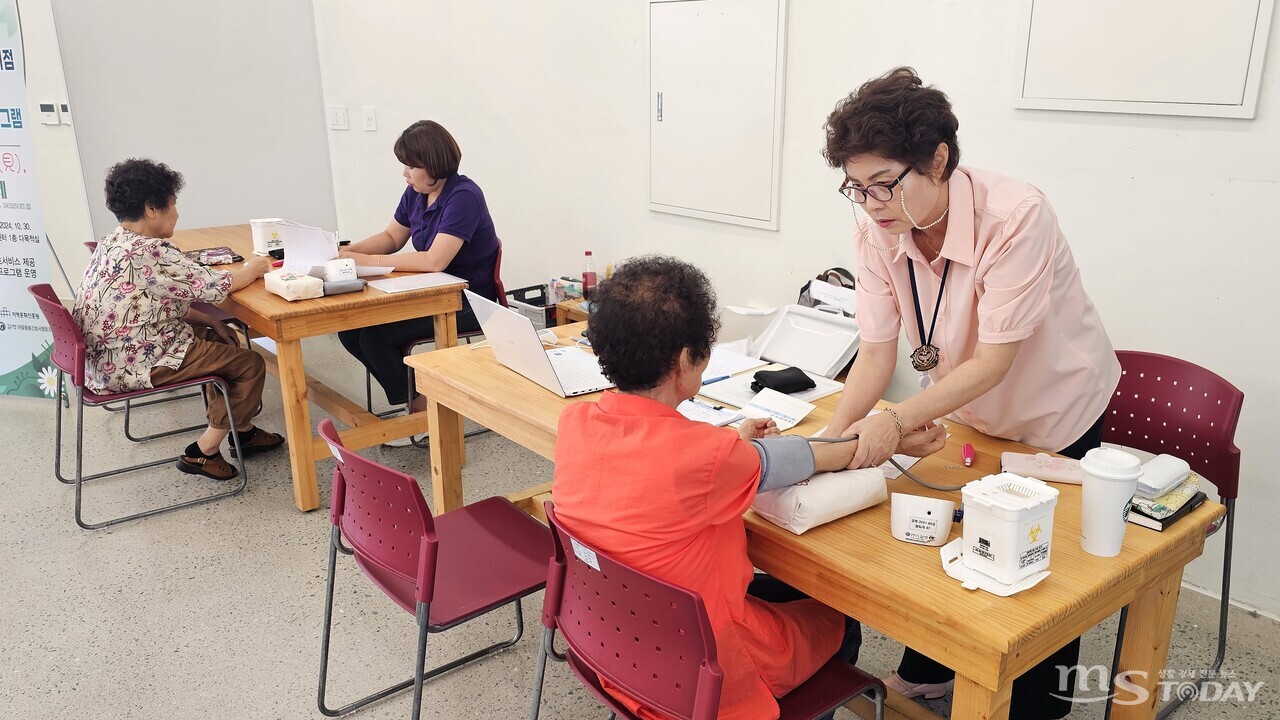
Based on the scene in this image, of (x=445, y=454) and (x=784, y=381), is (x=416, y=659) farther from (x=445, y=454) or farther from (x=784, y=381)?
(x=784, y=381)

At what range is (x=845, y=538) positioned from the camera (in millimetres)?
1451

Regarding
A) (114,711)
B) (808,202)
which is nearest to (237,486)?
(114,711)

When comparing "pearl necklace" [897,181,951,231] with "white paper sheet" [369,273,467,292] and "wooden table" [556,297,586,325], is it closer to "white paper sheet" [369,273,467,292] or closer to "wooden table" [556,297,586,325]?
"white paper sheet" [369,273,467,292]

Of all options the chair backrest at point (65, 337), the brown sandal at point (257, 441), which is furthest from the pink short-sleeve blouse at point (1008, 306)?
the brown sandal at point (257, 441)

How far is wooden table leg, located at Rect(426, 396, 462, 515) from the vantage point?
8.07 ft

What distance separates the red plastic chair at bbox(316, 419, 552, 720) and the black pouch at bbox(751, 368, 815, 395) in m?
0.61

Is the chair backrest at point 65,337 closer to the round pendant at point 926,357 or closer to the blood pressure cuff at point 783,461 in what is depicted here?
the blood pressure cuff at point 783,461

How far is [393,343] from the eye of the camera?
11.6 feet

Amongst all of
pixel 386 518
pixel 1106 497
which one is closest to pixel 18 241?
pixel 386 518

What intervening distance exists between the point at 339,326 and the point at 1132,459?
2521mm

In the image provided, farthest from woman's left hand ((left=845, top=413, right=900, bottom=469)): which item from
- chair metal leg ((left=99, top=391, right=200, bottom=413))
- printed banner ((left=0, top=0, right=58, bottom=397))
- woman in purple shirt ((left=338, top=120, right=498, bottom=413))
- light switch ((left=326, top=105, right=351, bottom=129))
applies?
light switch ((left=326, top=105, right=351, bottom=129))

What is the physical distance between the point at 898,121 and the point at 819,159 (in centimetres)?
190

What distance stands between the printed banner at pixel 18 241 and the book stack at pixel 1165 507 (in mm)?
4315

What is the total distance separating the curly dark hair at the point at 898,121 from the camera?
1.50 m
